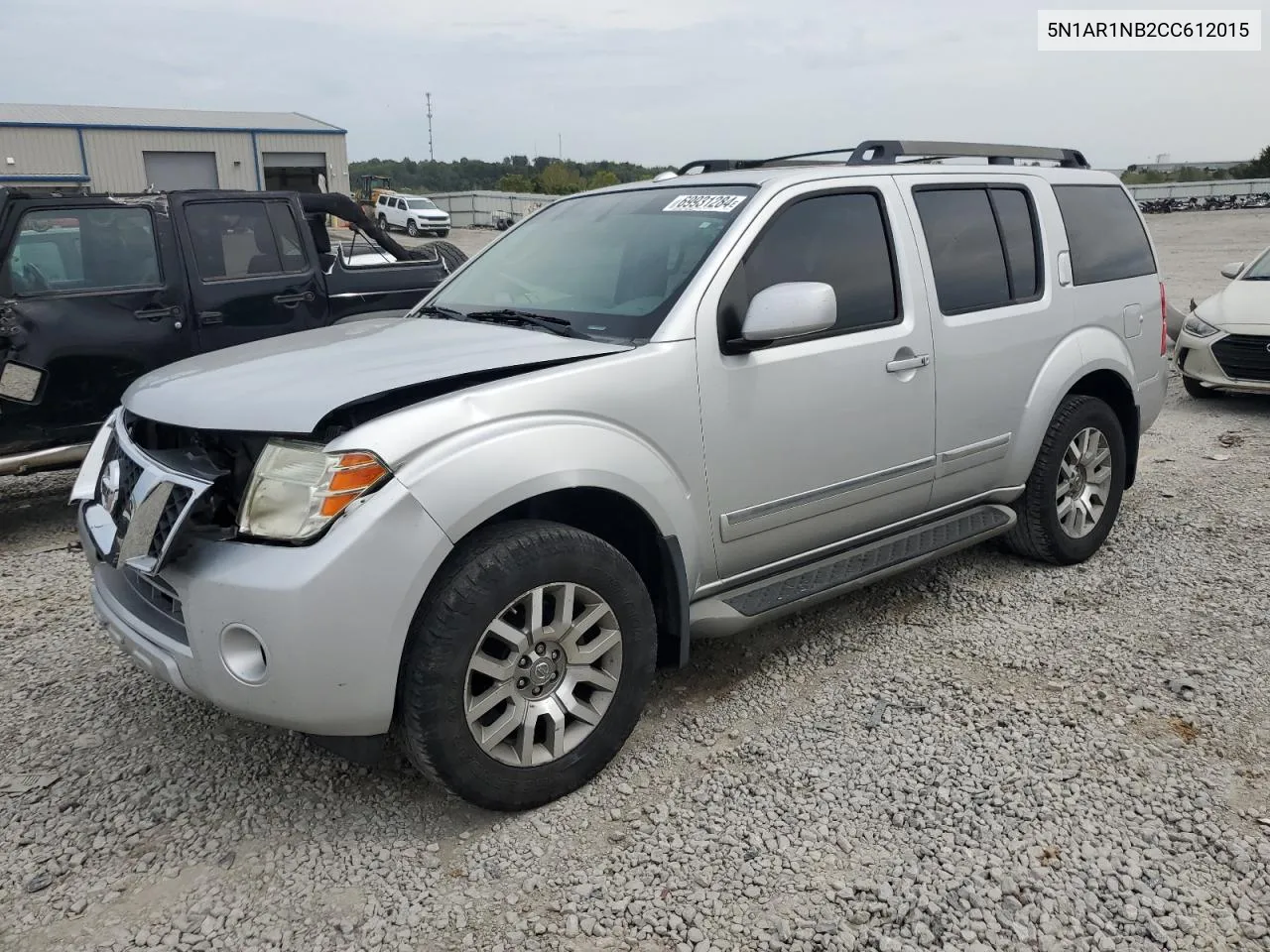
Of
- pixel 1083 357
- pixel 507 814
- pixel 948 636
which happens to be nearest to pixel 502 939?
pixel 507 814

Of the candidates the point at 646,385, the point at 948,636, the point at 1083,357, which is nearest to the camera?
the point at 646,385

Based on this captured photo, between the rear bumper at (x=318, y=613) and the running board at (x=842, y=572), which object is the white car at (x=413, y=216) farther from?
the rear bumper at (x=318, y=613)

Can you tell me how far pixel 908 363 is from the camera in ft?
12.3

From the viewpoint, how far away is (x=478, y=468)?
2639mm

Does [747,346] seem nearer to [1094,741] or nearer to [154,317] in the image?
[1094,741]

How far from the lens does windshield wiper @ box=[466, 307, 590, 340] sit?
3299mm

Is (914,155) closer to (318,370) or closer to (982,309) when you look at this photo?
(982,309)

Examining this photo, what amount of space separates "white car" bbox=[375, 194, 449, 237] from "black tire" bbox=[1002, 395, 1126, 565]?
118 feet

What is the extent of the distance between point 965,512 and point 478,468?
248 cm

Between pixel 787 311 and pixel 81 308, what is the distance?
450 centimetres

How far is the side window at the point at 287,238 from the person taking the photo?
6.82m

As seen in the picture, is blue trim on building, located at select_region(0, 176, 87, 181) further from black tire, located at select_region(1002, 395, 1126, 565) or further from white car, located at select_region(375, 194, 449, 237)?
black tire, located at select_region(1002, 395, 1126, 565)

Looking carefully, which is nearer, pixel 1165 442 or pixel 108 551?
pixel 108 551

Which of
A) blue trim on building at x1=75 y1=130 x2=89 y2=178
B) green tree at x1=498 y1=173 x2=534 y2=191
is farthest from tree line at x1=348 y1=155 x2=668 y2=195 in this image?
blue trim on building at x1=75 y1=130 x2=89 y2=178
